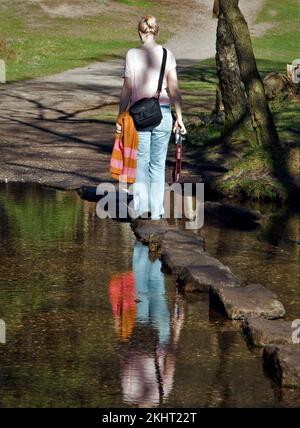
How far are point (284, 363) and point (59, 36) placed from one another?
98.6 ft

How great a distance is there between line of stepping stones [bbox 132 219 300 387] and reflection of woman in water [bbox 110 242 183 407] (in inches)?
7.7

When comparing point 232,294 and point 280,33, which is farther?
point 280,33

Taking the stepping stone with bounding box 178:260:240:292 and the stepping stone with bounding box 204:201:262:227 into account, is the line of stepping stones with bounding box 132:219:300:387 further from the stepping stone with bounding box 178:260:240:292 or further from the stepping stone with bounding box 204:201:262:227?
the stepping stone with bounding box 204:201:262:227

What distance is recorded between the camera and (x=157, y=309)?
735cm

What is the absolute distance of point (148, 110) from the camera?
9672mm

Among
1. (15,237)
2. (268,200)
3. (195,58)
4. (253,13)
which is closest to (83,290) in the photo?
(15,237)

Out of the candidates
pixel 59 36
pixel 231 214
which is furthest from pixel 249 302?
pixel 59 36

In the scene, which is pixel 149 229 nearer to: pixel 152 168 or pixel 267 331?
pixel 152 168

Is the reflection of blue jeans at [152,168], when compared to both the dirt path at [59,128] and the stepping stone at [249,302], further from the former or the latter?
the stepping stone at [249,302]

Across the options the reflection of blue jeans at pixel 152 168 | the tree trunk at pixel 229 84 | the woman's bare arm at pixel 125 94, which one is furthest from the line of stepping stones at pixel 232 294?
the tree trunk at pixel 229 84

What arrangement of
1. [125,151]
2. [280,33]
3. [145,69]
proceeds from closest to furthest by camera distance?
[145,69]
[125,151]
[280,33]

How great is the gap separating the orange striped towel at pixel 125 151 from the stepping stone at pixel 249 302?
2710 millimetres

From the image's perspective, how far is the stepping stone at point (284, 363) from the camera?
5777 mm

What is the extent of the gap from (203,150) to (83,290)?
7.15 m
